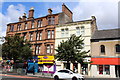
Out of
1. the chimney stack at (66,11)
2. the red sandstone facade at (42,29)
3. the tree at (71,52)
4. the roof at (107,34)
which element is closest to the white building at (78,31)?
the roof at (107,34)

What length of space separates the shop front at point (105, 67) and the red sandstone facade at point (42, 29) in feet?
Result: 31.2

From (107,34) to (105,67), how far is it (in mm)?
6327

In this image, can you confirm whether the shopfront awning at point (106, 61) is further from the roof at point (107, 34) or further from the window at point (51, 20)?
the window at point (51, 20)

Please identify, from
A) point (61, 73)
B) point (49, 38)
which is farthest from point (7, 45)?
point (61, 73)

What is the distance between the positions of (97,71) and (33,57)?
14914mm

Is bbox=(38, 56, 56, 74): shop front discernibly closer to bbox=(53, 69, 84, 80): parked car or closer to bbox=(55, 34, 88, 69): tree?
bbox=(55, 34, 88, 69): tree

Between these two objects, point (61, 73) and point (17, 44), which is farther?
point (17, 44)

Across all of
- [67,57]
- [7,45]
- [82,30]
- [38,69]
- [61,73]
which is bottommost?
[38,69]

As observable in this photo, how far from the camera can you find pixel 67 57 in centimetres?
2158

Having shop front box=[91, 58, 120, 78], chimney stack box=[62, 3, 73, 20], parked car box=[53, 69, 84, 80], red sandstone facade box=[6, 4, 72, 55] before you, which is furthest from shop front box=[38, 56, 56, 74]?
chimney stack box=[62, 3, 73, 20]

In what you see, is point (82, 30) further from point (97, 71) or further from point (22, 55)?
point (22, 55)

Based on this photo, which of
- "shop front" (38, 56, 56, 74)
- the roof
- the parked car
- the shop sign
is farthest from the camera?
the shop sign

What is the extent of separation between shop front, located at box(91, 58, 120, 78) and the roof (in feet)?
13.7

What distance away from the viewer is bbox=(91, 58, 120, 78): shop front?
919 inches
